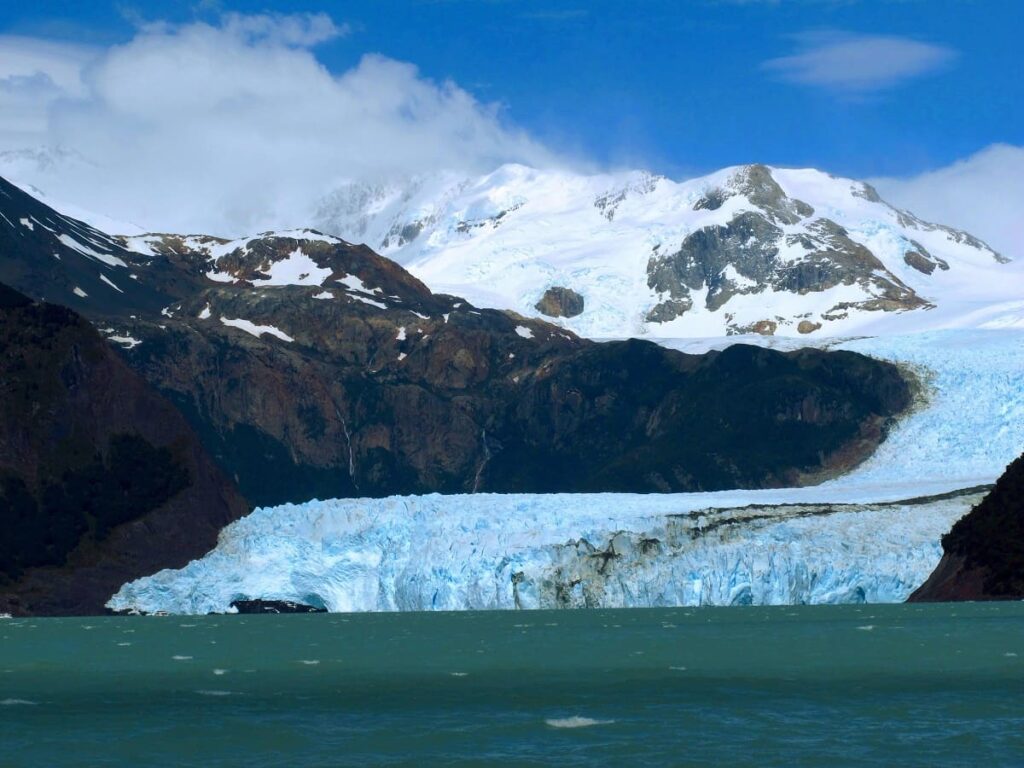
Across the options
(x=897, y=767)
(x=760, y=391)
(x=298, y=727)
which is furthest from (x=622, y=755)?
A: (x=760, y=391)

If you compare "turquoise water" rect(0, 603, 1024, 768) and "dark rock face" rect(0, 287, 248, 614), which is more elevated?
"dark rock face" rect(0, 287, 248, 614)

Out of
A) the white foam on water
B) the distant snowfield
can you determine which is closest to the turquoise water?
the white foam on water

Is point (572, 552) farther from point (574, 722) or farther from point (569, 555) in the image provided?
point (574, 722)

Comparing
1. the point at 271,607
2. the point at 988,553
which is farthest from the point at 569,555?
the point at 988,553

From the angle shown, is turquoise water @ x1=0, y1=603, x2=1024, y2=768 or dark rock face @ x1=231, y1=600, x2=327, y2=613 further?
dark rock face @ x1=231, y1=600, x2=327, y2=613

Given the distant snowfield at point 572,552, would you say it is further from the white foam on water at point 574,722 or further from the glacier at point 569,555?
the white foam on water at point 574,722

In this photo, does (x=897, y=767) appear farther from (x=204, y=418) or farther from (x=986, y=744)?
(x=204, y=418)

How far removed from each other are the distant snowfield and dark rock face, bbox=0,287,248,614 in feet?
23.3

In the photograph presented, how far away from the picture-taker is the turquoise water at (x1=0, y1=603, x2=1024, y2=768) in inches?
1224

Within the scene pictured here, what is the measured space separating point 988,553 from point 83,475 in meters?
60.0

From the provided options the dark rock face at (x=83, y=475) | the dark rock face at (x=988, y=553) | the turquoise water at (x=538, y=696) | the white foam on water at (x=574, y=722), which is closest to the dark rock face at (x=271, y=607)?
the dark rock face at (x=83, y=475)

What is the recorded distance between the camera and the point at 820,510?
93938mm

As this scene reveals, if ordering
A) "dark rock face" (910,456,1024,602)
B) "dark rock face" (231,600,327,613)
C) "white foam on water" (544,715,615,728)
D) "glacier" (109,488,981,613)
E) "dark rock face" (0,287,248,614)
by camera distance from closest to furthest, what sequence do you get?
"white foam on water" (544,715,615,728) → "dark rock face" (910,456,1024,602) → "glacier" (109,488,981,613) → "dark rock face" (231,600,327,613) → "dark rock face" (0,287,248,614)

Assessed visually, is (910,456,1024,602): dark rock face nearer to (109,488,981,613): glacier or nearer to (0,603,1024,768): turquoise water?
(109,488,981,613): glacier
